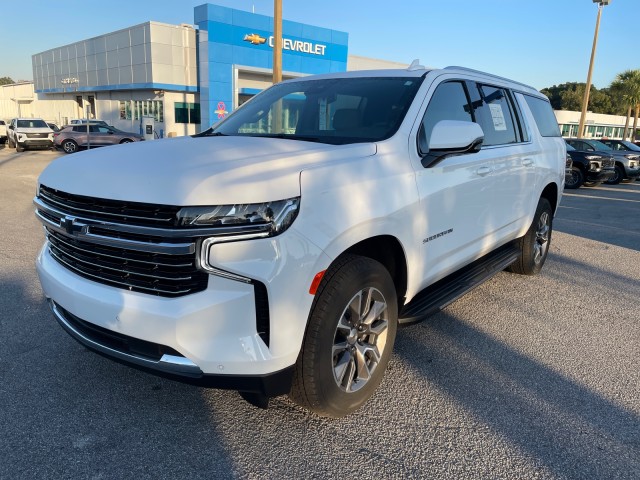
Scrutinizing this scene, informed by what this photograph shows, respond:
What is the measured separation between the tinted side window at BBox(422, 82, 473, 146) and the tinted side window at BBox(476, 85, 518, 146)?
257 millimetres

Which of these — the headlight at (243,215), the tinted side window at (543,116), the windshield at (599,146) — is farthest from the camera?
the windshield at (599,146)

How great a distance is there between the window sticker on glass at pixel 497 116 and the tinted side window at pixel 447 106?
1.64 ft

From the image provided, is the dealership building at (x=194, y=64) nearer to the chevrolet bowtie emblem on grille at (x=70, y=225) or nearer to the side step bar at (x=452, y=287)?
Result: the side step bar at (x=452, y=287)

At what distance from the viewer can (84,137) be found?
25.2 metres

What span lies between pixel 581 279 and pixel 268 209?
4.79 metres

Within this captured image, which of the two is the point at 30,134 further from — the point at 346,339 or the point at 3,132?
the point at 346,339

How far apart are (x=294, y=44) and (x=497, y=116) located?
99.1ft

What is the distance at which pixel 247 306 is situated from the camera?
2164 mm

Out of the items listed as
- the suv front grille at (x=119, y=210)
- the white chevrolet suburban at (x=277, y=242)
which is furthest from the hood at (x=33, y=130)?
the suv front grille at (x=119, y=210)

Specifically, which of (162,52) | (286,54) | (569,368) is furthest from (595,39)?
(569,368)

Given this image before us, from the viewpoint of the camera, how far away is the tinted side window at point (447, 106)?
3390 mm

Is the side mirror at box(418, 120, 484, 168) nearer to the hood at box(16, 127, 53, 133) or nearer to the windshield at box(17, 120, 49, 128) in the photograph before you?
the hood at box(16, 127, 53, 133)

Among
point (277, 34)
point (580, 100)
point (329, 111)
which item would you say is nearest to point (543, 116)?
point (329, 111)

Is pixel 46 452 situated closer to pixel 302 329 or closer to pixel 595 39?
pixel 302 329
